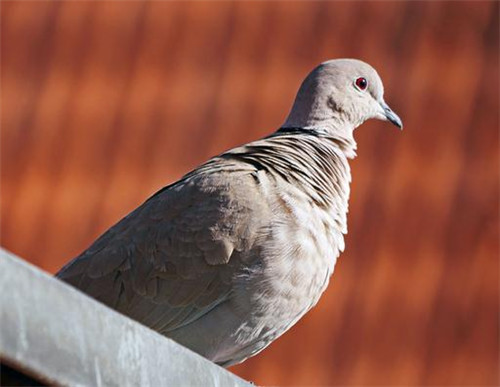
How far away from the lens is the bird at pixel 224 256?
4.57 meters

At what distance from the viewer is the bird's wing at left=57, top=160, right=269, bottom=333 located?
15.0 ft

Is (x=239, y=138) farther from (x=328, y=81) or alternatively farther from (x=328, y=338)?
(x=328, y=81)

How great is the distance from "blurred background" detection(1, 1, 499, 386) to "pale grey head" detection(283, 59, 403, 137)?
226 cm

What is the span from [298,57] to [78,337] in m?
6.86

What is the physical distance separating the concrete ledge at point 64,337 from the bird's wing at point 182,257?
1.98 meters

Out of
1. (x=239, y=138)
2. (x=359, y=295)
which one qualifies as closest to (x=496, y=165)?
(x=359, y=295)

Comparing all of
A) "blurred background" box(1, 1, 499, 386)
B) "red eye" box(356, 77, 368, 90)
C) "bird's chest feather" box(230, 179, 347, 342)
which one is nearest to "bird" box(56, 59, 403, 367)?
"bird's chest feather" box(230, 179, 347, 342)

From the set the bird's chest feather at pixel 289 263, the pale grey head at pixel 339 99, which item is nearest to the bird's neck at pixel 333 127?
the pale grey head at pixel 339 99

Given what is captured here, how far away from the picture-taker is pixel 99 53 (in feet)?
31.7

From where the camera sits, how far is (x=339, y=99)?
5.75m

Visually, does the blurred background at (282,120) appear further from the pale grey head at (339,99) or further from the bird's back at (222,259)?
the bird's back at (222,259)

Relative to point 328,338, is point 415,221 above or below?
above

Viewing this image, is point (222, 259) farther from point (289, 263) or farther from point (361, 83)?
point (361, 83)

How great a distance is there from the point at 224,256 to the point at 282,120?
4.35m
